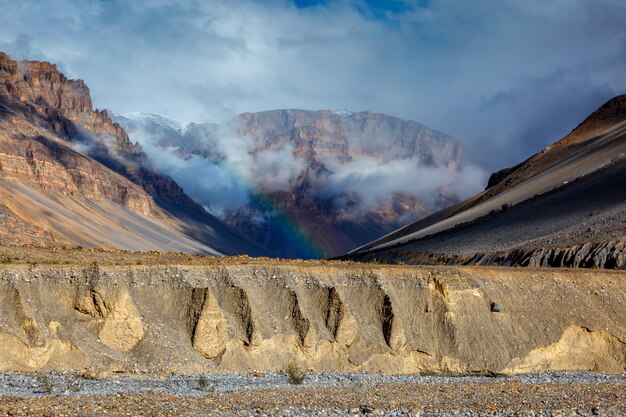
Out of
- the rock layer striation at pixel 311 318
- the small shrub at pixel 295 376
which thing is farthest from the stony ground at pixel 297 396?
the rock layer striation at pixel 311 318

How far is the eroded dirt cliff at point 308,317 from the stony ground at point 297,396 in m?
2.39

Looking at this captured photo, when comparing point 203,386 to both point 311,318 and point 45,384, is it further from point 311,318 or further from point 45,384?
point 311,318

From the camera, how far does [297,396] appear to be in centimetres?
2964

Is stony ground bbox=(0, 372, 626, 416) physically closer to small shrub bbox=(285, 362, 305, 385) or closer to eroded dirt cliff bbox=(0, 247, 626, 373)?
Result: small shrub bbox=(285, 362, 305, 385)

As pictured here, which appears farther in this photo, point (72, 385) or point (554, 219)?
point (554, 219)

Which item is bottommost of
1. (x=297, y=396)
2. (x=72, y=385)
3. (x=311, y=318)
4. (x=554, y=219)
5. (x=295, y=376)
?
(x=295, y=376)

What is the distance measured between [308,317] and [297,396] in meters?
11.7

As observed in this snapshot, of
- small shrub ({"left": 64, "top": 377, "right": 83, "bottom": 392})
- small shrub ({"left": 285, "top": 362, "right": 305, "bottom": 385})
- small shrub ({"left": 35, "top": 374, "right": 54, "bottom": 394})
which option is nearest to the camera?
small shrub ({"left": 35, "top": 374, "right": 54, "bottom": 394})

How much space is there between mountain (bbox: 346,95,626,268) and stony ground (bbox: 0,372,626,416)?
33.0m

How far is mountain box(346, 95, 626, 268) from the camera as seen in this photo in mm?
69625

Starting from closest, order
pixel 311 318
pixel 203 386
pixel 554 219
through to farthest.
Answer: pixel 203 386, pixel 311 318, pixel 554 219

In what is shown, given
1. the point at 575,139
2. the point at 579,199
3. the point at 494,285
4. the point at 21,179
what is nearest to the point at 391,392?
the point at 494,285

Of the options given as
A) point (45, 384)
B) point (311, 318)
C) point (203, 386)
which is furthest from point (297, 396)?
point (311, 318)

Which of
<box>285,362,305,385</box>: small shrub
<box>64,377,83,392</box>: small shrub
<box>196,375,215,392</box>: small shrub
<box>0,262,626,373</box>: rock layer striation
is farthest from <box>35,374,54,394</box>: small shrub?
<box>285,362,305,385</box>: small shrub
